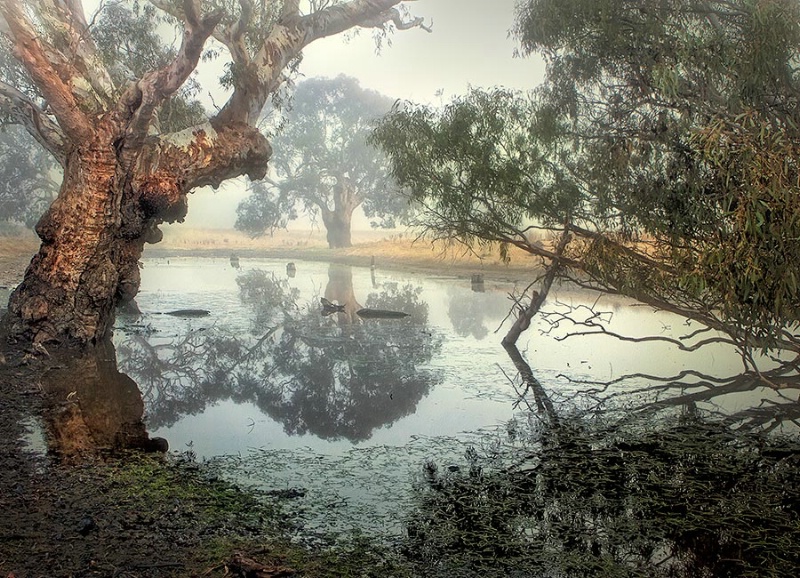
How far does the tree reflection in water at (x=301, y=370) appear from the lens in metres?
7.74

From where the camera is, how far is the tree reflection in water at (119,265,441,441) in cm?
774

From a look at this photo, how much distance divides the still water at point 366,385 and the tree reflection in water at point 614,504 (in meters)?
0.29

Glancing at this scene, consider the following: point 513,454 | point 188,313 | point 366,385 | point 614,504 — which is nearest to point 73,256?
point 366,385

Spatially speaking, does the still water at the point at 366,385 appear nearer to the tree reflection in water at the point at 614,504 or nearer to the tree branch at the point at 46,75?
the tree reflection in water at the point at 614,504

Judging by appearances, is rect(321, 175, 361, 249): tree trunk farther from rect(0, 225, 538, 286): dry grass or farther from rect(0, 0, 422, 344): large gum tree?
rect(0, 0, 422, 344): large gum tree

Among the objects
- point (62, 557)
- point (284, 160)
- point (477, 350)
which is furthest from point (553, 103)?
point (284, 160)

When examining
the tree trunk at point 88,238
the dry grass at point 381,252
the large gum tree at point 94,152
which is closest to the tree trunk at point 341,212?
the dry grass at point 381,252

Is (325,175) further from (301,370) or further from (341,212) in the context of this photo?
(301,370)

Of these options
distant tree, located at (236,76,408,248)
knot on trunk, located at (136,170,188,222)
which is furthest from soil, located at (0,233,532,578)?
distant tree, located at (236,76,408,248)

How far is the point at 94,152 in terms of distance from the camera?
402 inches

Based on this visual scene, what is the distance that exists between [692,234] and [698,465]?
8.73ft

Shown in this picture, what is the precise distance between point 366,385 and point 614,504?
4.56m

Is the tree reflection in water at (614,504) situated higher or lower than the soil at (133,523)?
lower

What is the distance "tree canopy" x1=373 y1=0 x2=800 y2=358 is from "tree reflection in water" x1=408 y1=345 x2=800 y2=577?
4.07 ft
